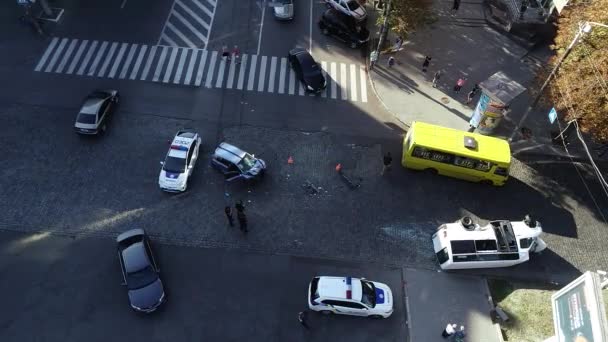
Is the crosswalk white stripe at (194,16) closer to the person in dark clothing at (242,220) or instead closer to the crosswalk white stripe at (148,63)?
the crosswalk white stripe at (148,63)

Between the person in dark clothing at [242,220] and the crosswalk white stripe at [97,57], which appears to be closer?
the person in dark clothing at [242,220]

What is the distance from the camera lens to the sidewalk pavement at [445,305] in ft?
76.4

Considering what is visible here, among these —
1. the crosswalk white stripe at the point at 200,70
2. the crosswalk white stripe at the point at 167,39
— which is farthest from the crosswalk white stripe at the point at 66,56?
the crosswalk white stripe at the point at 200,70

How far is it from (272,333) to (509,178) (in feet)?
62.3

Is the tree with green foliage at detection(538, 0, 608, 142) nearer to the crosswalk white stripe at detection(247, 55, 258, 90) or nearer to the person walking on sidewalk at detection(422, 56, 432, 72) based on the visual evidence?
the person walking on sidewalk at detection(422, 56, 432, 72)

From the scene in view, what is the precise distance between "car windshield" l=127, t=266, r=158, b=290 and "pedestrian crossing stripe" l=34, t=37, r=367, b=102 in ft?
51.9

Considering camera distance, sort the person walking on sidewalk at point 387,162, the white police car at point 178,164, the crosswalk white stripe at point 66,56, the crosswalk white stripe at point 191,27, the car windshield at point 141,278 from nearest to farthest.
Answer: the car windshield at point 141,278
the white police car at point 178,164
the person walking on sidewalk at point 387,162
the crosswalk white stripe at point 66,56
the crosswalk white stripe at point 191,27

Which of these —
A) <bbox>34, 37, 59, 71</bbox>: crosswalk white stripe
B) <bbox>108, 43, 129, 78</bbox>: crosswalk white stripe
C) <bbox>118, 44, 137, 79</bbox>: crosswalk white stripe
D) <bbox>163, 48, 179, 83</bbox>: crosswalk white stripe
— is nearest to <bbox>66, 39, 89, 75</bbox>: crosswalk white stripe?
<bbox>34, 37, 59, 71</bbox>: crosswalk white stripe

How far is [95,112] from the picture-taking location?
2925 cm

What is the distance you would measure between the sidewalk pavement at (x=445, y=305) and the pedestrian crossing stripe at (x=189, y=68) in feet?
49.6

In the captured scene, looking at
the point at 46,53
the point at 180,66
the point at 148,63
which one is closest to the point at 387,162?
the point at 180,66

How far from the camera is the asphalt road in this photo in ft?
74.3

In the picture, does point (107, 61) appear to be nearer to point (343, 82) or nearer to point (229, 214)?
point (229, 214)

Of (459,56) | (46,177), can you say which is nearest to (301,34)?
(459,56)
